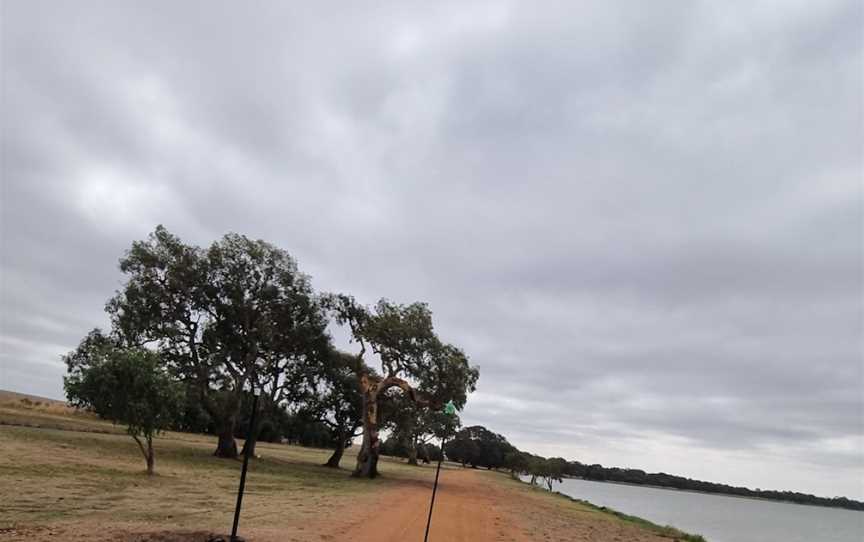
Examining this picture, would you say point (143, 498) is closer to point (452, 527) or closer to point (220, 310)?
point (452, 527)

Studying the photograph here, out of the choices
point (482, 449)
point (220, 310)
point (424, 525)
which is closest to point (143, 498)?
point (424, 525)

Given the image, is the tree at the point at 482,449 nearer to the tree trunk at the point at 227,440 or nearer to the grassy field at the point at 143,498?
the tree trunk at the point at 227,440

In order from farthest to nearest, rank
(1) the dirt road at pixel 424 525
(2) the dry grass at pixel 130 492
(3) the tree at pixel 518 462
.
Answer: (3) the tree at pixel 518 462, (1) the dirt road at pixel 424 525, (2) the dry grass at pixel 130 492

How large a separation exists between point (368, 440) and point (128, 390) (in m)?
21.8

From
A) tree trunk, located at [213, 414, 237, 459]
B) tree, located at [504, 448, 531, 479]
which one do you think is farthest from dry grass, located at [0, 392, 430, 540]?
tree, located at [504, 448, 531, 479]

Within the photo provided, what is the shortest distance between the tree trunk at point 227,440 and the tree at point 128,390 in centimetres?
1742

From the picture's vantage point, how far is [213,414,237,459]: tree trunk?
3988cm

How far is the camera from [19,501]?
13.2 m

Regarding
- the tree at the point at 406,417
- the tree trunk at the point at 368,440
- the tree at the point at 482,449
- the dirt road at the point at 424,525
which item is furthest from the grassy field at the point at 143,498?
the tree at the point at 482,449

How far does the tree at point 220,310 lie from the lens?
3819 centimetres

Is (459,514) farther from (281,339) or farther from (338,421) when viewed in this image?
(338,421)

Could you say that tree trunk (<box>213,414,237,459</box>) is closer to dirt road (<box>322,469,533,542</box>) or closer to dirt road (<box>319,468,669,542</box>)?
dirt road (<box>319,468,669,542</box>)

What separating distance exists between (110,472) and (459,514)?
13269 mm

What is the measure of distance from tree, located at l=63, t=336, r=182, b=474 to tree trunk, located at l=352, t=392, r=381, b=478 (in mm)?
18955
